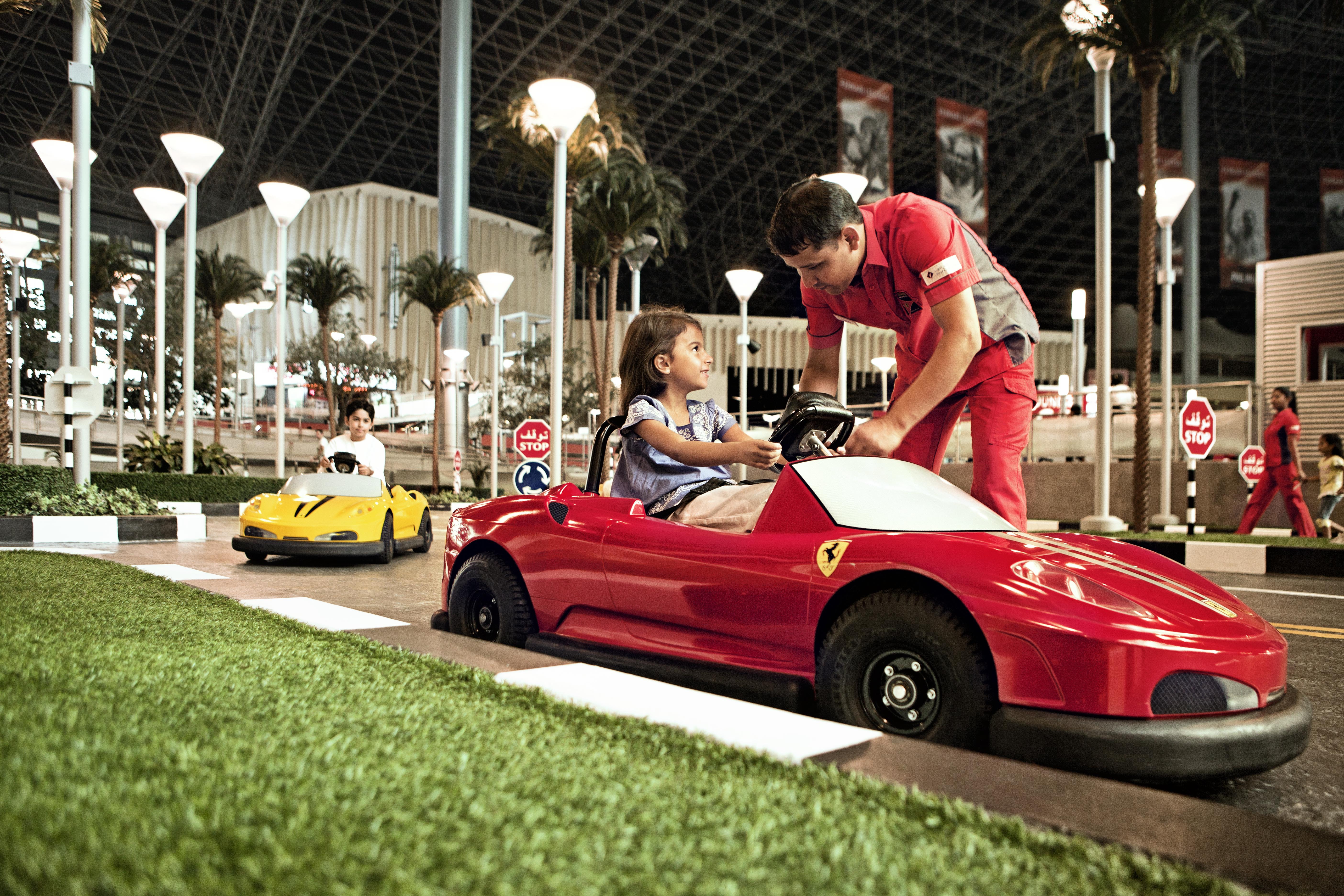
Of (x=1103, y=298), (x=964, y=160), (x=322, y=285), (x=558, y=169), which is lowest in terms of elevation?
(x=1103, y=298)

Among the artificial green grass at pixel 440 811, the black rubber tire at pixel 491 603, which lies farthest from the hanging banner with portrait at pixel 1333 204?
the artificial green grass at pixel 440 811

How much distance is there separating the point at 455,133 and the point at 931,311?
35220mm

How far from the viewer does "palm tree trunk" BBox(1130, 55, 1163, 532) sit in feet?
40.4

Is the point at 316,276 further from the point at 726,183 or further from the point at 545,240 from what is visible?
the point at 726,183

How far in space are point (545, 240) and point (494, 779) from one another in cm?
3663

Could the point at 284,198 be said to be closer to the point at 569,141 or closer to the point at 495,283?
the point at 495,283

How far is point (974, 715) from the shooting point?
224 cm

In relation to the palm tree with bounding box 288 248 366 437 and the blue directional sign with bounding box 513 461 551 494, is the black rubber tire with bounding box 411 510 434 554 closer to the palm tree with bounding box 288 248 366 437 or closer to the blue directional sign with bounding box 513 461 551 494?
the blue directional sign with bounding box 513 461 551 494

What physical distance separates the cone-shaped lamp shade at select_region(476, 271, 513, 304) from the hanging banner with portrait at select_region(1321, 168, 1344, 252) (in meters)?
30.1

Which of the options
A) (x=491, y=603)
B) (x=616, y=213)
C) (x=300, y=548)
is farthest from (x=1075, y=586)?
(x=616, y=213)

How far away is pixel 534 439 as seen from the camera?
1389 cm

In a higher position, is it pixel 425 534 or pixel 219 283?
pixel 219 283

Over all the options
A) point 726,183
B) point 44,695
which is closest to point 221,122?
point 726,183

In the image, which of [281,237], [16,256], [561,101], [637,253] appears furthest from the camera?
[637,253]
